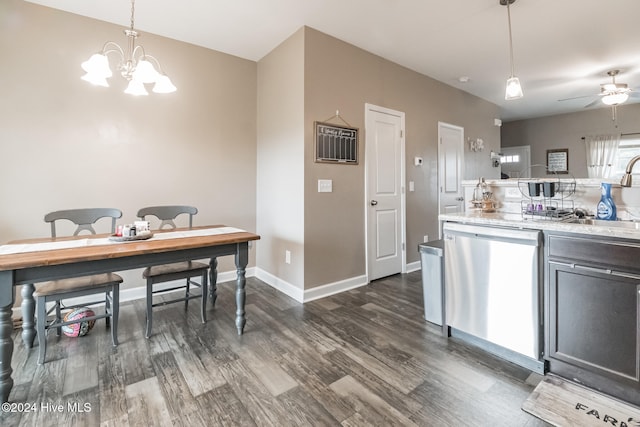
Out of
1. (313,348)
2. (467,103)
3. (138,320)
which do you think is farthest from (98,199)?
(467,103)

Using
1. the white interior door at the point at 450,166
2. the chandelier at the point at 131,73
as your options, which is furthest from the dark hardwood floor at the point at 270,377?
the white interior door at the point at 450,166

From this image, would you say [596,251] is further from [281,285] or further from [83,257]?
[83,257]

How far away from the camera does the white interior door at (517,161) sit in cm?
718

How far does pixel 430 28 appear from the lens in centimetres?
307

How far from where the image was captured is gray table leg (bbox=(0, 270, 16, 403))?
1.51 m

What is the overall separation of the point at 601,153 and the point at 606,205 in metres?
5.94

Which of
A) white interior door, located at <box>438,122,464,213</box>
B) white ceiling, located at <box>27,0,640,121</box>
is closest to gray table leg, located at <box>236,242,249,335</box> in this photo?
white ceiling, located at <box>27,0,640,121</box>

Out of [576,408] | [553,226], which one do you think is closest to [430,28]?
[553,226]

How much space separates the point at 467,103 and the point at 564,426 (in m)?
4.87

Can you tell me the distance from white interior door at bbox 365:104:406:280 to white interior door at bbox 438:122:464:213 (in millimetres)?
988

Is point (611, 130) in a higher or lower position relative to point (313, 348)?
higher

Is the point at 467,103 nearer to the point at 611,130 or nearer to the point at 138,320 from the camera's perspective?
the point at 611,130

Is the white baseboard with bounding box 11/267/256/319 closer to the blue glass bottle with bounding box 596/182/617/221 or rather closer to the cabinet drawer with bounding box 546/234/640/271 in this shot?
the cabinet drawer with bounding box 546/234/640/271

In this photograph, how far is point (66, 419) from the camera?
1.47 meters
